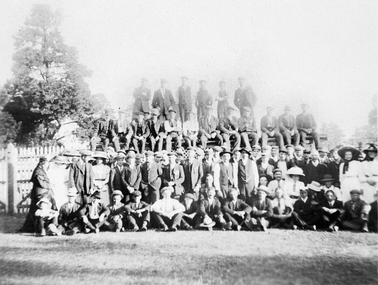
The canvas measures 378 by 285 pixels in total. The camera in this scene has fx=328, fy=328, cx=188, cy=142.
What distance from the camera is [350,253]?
4.51 m

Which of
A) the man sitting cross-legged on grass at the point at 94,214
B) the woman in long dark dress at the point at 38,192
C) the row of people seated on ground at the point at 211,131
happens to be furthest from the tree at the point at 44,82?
the man sitting cross-legged on grass at the point at 94,214

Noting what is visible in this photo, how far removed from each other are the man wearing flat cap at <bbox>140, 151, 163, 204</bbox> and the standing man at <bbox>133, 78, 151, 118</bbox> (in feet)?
6.11

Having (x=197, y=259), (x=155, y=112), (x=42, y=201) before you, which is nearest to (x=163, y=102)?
(x=155, y=112)

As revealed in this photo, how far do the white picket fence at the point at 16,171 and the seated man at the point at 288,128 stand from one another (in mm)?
4749

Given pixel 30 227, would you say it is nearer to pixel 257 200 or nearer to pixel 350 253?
pixel 257 200

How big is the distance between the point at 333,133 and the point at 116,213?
452cm

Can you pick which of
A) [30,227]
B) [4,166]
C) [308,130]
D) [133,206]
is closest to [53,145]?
[4,166]

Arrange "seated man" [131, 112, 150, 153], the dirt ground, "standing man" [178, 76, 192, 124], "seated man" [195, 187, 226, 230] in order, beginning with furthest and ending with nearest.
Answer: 1. "standing man" [178, 76, 192, 124]
2. "seated man" [131, 112, 150, 153]
3. "seated man" [195, 187, 226, 230]
4. the dirt ground

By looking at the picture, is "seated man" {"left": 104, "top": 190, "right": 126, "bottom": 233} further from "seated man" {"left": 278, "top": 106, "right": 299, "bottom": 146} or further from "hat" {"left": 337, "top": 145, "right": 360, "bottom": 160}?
"hat" {"left": 337, "top": 145, "right": 360, "bottom": 160}

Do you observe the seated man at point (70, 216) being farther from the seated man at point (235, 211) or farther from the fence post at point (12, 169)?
the seated man at point (235, 211)

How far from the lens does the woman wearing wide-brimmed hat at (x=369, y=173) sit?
538cm

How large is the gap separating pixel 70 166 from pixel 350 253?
189 inches

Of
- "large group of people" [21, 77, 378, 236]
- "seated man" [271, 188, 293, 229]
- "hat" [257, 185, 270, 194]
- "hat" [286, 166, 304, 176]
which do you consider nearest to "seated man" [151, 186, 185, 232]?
"large group of people" [21, 77, 378, 236]

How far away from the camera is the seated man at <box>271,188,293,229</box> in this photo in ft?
17.7
